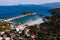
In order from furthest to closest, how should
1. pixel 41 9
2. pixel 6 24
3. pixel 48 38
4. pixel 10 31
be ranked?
1. pixel 41 9
2. pixel 6 24
3. pixel 10 31
4. pixel 48 38

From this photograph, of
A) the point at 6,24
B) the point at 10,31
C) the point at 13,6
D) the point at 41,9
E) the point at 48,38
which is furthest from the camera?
the point at 13,6

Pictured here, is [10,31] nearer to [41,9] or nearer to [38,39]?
[38,39]

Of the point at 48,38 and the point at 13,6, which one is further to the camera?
the point at 13,6

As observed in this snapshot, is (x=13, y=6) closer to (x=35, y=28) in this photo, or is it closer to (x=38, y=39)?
(x=35, y=28)

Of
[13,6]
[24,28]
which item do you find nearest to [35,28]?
[24,28]

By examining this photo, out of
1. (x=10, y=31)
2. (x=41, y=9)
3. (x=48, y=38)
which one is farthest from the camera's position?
(x=41, y=9)

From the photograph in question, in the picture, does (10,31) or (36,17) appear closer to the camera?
(10,31)

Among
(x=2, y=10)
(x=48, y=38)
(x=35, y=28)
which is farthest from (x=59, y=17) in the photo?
(x=2, y=10)

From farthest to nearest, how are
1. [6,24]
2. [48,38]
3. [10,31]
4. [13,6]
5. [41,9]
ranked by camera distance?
[13,6] → [41,9] → [6,24] → [10,31] → [48,38]
